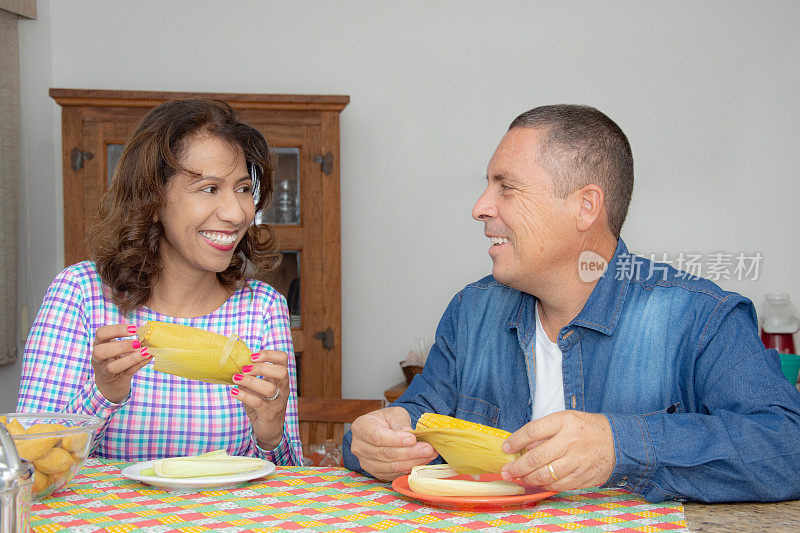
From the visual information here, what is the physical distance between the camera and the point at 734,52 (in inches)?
160

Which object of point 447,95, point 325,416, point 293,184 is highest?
point 447,95

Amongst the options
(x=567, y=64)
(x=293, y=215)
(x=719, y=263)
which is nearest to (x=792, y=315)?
(x=719, y=263)

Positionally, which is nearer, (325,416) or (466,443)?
(466,443)

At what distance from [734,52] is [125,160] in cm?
329

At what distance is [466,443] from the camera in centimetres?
139

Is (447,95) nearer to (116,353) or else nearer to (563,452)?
(116,353)

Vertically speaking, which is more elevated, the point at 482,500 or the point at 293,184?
the point at 293,184

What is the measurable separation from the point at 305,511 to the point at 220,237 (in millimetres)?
966

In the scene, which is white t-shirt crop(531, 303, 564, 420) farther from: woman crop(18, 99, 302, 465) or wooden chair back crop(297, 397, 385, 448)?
wooden chair back crop(297, 397, 385, 448)

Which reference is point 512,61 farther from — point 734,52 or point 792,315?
point 792,315

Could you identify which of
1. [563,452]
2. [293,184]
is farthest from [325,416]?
[293,184]
